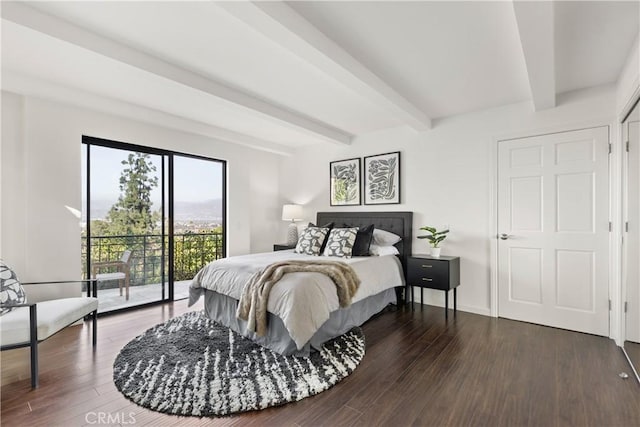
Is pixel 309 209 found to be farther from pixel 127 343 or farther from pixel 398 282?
pixel 127 343

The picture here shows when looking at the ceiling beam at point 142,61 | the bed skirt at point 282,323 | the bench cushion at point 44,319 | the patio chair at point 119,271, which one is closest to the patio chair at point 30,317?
the bench cushion at point 44,319

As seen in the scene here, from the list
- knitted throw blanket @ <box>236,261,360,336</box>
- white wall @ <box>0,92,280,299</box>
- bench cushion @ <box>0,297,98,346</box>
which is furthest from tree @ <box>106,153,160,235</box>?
knitted throw blanket @ <box>236,261,360,336</box>

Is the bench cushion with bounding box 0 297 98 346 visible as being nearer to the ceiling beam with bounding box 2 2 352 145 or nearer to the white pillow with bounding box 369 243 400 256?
the ceiling beam with bounding box 2 2 352 145

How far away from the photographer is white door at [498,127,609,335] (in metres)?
3.01

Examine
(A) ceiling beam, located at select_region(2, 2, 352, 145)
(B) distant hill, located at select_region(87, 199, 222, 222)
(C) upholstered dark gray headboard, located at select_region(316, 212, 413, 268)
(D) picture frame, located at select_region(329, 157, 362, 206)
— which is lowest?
(C) upholstered dark gray headboard, located at select_region(316, 212, 413, 268)

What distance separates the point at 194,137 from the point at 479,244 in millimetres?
4181

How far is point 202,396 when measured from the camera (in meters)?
1.92

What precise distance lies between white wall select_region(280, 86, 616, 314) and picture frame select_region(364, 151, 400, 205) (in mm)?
95

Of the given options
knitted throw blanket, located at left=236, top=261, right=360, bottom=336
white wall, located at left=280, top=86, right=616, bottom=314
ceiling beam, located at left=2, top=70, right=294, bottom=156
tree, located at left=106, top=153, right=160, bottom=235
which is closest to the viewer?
knitted throw blanket, located at left=236, top=261, right=360, bottom=336

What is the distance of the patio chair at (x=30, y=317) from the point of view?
6.64 feet

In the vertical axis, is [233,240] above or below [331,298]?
above

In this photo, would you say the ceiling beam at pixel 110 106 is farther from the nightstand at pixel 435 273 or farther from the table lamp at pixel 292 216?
the nightstand at pixel 435 273

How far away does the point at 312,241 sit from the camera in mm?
4047

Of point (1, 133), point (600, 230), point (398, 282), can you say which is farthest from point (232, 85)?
point (600, 230)
